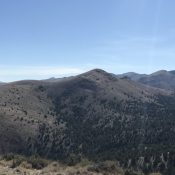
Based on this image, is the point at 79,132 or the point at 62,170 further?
the point at 79,132

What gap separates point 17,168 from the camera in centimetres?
2898

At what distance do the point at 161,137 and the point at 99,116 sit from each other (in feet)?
153

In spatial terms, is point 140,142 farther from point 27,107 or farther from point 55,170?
point 55,170

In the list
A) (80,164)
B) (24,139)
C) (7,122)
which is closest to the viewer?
(80,164)

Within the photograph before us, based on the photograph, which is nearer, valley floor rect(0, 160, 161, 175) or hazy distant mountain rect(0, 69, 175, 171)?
valley floor rect(0, 160, 161, 175)

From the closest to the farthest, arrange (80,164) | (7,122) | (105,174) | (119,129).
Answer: (105,174)
(80,164)
(7,122)
(119,129)

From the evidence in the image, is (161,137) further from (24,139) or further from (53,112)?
(53,112)

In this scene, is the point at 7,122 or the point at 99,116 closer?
the point at 7,122

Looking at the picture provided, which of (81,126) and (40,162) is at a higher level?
(40,162)

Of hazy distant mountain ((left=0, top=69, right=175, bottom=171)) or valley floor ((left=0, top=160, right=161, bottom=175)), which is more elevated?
valley floor ((left=0, top=160, right=161, bottom=175))

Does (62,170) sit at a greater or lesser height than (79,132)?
greater

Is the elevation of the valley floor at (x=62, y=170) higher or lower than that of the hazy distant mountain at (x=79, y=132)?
higher

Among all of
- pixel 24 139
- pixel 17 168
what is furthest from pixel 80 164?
pixel 24 139

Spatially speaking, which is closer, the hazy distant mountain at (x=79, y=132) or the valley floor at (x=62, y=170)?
the valley floor at (x=62, y=170)
